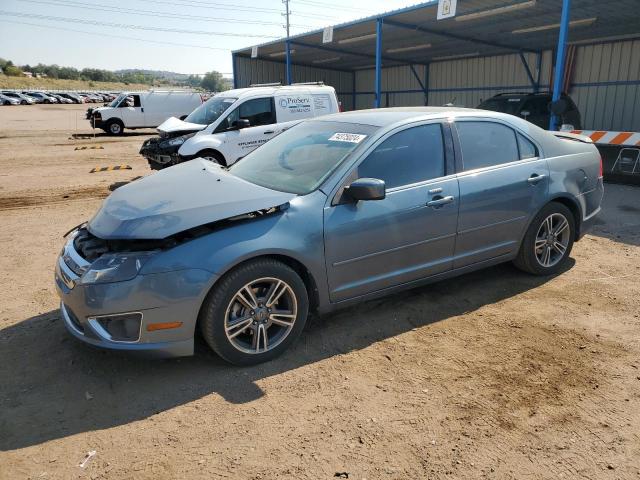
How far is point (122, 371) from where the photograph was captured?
3330mm

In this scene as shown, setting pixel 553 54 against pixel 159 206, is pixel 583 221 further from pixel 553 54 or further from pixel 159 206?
pixel 553 54

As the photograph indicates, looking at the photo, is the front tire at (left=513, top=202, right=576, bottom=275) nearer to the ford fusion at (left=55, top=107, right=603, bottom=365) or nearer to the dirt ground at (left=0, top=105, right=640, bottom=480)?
the ford fusion at (left=55, top=107, right=603, bottom=365)

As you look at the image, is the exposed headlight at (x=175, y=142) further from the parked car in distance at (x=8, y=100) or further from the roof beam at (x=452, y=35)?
the parked car in distance at (x=8, y=100)

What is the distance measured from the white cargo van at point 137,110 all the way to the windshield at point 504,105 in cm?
1564

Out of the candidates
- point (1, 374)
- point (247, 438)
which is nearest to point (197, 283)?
point (247, 438)

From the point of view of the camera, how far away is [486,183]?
13.7 feet

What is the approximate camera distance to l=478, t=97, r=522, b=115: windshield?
12.9 m

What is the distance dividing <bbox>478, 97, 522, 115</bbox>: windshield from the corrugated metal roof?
221 cm

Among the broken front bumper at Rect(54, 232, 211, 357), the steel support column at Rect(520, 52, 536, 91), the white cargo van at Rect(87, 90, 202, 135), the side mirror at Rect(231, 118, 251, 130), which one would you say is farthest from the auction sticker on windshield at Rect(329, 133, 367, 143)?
the white cargo van at Rect(87, 90, 202, 135)

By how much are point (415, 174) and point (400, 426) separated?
77.3 inches

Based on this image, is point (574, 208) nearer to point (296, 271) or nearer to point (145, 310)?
point (296, 271)

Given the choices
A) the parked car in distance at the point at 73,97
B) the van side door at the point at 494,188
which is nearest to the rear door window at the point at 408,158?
the van side door at the point at 494,188

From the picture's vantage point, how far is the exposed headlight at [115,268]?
9.73 feet

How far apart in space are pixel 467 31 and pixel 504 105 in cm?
418
